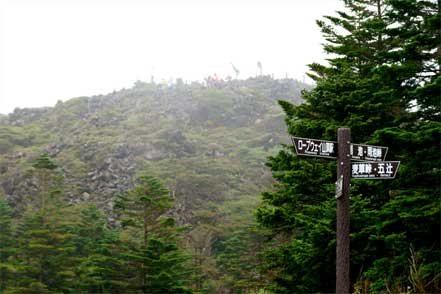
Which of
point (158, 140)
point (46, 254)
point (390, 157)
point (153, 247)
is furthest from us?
point (158, 140)

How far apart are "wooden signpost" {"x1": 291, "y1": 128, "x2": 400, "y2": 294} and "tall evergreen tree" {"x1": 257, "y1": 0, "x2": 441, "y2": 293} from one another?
1.41 meters

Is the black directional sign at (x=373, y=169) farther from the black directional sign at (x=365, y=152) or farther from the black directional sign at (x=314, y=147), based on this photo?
the black directional sign at (x=314, y=147)

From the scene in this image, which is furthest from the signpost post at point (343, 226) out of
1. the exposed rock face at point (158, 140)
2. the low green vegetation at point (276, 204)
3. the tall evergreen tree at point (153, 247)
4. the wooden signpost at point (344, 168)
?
the exposed rock face at point (158, 140)

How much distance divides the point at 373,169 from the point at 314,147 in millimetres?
696

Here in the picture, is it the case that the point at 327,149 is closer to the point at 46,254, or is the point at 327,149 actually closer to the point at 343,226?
the point at 343,226

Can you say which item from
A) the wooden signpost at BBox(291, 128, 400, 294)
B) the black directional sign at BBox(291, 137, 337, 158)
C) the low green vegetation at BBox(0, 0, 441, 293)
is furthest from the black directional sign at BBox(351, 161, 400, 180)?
the low green vegetation at BBox(0, 0, 441, 293)

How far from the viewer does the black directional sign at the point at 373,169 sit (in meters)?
4.77

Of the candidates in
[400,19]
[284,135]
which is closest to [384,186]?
[400,19]

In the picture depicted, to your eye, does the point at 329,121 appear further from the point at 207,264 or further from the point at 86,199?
the point at 86,199

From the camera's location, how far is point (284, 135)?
7725 centimetres

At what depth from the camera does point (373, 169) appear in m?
4.81

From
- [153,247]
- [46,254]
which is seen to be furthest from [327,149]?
[46,254]

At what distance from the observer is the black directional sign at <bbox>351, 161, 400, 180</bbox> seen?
4.77m

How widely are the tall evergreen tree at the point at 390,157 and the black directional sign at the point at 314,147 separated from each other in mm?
2096
